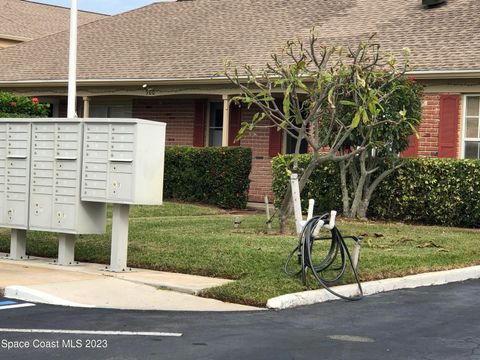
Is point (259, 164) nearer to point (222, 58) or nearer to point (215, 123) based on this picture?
point (215, 123)

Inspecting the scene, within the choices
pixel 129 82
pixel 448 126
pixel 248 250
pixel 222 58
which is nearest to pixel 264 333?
pixel 248 250

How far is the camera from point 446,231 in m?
16.0

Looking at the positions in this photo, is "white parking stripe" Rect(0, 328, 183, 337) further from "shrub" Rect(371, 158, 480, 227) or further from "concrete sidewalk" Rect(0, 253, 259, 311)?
"shrub" Rect(371, 158, 480, 227)

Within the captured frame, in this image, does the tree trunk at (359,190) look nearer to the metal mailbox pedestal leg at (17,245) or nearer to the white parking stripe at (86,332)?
the metal mailbox pedestal leg at (17,245)

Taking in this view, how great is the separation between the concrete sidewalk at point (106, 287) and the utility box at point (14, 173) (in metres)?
0.75

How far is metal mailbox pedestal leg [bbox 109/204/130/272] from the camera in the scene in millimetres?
10914

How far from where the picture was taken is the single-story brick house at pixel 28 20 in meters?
34.6

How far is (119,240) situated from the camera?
10945 millimetres

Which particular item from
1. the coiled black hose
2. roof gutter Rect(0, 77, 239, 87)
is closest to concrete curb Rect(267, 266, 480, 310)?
the coiled black hose

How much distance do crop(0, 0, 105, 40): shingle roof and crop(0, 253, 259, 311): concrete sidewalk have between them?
25343mm

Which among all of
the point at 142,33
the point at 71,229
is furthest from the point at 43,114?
the point at 71,229

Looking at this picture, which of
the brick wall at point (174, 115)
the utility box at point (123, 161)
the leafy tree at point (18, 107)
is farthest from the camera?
the brick wall at point (174, 115)

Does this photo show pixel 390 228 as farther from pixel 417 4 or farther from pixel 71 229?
pixel 417 4

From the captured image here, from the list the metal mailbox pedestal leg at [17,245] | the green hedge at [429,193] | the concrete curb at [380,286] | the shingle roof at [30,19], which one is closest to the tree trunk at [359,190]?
the green hedge at [429,193]
